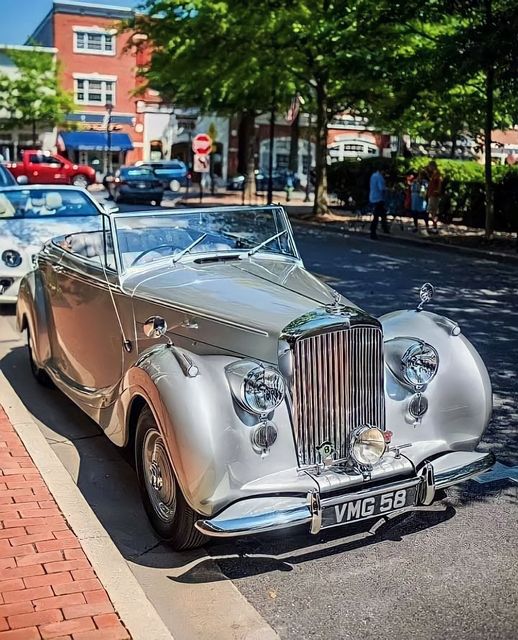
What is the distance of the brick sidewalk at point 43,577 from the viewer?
3.23m

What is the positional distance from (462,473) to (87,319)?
2.83 meters

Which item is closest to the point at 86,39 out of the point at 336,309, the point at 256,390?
the point at 336,309

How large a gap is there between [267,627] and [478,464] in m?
1.55

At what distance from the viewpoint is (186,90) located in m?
27.9

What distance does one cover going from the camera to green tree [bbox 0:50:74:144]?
166 ft

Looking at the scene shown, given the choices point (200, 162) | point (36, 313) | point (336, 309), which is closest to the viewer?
point (336, 309)

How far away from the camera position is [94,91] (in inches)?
2253

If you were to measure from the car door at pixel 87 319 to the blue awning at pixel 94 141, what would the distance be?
49.3 meters

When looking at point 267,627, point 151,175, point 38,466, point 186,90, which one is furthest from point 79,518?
point 151,175

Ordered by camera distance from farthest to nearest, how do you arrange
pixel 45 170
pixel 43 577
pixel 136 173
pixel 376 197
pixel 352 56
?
pixel 45 170, pixel 136 173, pixel 376 197, pixel 352 56, pixel 43 577

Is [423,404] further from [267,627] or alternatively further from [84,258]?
[84,258]

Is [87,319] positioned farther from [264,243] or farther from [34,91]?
[34,91]

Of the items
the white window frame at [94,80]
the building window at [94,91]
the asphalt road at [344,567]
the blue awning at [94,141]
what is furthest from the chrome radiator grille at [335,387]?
the building window at [94,91]

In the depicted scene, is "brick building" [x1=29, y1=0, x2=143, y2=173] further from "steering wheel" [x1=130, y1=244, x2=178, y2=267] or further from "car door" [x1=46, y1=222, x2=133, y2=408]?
"steering wheel" [x1=130, y1=244, x2=178, y2=267]
